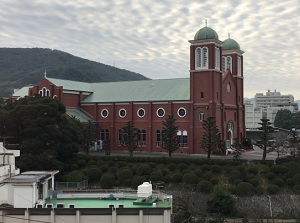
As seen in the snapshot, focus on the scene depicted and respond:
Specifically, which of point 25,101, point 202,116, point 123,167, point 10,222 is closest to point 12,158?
point 10,222

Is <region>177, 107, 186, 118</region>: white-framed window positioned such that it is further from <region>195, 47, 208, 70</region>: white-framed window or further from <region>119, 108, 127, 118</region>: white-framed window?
<region>119, 108, 127, 118</region>: white-framed window

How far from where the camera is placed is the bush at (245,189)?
31.5m

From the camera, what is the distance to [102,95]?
188 ft

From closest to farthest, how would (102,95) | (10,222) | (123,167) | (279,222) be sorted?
(10,222) → (279,222) → (123,167) → (102,95)

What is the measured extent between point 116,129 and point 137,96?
5520 mm

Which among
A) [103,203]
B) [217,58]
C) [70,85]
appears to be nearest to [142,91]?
[70,85]

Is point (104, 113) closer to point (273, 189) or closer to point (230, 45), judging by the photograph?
point (230, 45)

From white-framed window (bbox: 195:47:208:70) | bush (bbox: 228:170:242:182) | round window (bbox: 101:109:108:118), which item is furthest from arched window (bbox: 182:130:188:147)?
bush (bbox: 228:170:242:182)

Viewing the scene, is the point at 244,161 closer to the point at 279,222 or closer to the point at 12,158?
the point at 279,222

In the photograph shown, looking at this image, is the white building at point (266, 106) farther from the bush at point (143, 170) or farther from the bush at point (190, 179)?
the bush at point (190, 179)

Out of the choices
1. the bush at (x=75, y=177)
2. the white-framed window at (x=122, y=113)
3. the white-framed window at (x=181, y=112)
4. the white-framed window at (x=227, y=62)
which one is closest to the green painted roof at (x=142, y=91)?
the white-framed window at (x=181, y=112)

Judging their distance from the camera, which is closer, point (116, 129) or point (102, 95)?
point (116, 129)

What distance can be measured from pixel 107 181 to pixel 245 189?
12.7 metres

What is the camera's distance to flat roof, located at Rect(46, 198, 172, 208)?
18250mm
